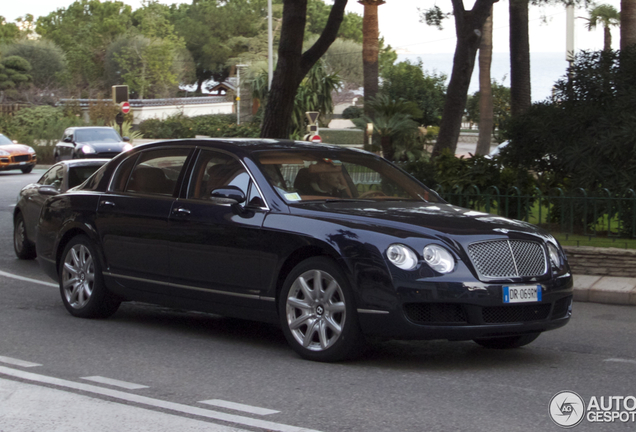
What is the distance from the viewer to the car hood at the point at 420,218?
6324 mm

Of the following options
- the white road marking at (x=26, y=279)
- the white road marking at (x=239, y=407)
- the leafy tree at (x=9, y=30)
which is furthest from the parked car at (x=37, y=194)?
the leafy tree at (x=9, y=30)

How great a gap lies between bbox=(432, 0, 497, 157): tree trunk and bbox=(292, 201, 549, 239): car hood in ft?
28.1

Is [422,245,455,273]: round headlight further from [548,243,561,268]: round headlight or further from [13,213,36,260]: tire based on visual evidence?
[13,213,36,260]: tire

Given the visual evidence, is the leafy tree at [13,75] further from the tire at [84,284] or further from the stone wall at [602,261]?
the tire at [84,284]

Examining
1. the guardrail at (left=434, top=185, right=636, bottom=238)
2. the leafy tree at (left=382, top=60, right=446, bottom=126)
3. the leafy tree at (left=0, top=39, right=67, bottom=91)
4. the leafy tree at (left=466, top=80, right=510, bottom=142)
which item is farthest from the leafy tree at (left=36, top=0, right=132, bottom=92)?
the guardrail at (left=434, top=185, right=636, bottom=238)

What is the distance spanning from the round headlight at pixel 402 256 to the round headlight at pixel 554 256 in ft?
3.71

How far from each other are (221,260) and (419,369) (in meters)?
1.75

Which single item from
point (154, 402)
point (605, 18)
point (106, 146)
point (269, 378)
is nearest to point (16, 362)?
point (154, 402)

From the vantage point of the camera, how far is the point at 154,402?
5402mm

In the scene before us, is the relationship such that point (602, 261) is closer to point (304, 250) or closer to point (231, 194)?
point (304, 250)

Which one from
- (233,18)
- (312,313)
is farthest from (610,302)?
(233,18)

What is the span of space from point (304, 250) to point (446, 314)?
1.13 metres

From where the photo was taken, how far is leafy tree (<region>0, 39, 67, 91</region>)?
76.9m

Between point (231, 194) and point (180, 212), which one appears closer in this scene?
point (231, 194)
